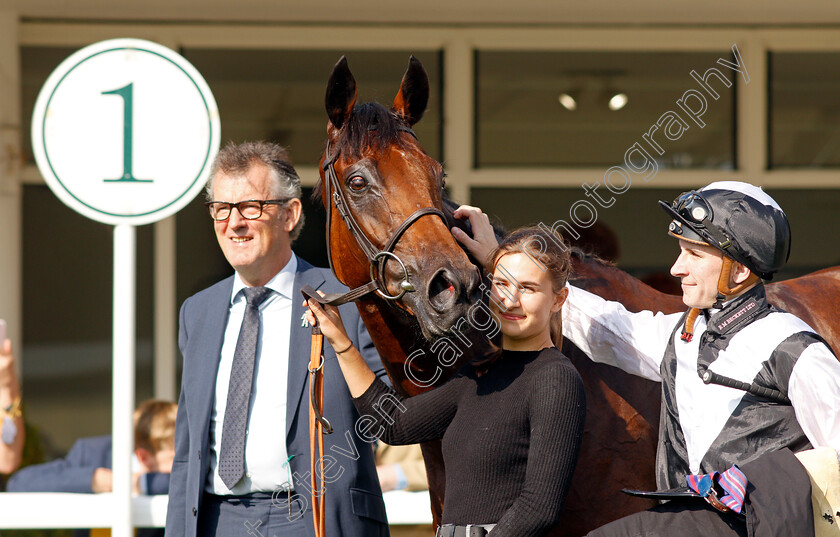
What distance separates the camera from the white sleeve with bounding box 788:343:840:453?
5.52ft

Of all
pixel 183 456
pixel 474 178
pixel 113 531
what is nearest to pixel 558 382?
pixel 183 456

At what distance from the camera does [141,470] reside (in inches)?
153

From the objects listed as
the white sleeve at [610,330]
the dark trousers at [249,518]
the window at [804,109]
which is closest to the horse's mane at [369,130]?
the white sleeve at [610,330]

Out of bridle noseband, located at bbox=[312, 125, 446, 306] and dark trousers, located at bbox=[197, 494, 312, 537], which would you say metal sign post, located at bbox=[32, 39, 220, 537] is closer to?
dark trousers, located at bbox=[197, 494, 312, 537]

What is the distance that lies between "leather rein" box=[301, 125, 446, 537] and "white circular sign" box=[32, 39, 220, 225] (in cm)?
74

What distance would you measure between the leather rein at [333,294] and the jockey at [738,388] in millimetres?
630

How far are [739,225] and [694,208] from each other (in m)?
0.10

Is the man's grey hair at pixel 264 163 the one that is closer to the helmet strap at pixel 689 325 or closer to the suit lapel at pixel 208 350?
the suit lapel at pixel 208 350

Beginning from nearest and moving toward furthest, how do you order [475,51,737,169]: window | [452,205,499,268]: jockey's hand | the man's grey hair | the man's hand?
[452,205,499,268]: jockey's hand < the man's grey hair < the man's hand < [475,51,737,169]: window

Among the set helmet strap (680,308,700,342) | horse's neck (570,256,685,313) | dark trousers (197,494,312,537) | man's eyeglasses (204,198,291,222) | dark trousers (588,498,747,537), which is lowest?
dark trousers (197,494,312,537)

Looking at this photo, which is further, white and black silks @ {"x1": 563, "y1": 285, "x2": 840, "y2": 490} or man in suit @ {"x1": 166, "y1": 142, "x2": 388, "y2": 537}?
man in suit @ {"x1": 166, "y1": 142, "x2": 388, "y2": 537}

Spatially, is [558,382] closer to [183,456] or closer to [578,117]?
[183,456]

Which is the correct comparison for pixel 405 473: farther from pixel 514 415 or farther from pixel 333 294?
pixel 514 415

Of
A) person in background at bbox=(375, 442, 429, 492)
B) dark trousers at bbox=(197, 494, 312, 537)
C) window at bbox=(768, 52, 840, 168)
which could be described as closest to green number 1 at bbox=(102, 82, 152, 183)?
dark trousers at bbox=(197, 494, 312, 537)
